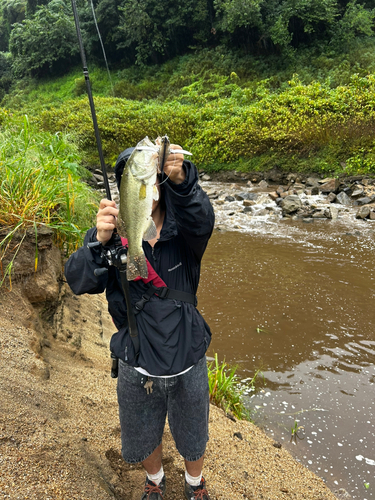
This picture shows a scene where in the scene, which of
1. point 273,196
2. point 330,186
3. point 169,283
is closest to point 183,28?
point 273,196

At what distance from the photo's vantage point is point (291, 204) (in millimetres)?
10727

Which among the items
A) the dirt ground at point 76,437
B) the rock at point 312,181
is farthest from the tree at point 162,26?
the dirt ground at point 76,437

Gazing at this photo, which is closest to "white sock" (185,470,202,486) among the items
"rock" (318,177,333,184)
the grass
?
the grass

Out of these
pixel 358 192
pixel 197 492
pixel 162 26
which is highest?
pixel 162 26

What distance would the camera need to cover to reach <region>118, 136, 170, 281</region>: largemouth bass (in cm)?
156

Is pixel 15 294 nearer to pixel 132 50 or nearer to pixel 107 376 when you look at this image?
pixel 107 376

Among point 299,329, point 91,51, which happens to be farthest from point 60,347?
point 91,51

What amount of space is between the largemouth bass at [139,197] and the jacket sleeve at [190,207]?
178mm

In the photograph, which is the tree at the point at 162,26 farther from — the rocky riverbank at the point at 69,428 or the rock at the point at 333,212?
the rocky riverbank at the point at 69,428

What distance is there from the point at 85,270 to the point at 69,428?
1.23m

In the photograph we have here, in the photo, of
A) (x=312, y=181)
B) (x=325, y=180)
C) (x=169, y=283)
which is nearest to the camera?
(x=169, y=283)

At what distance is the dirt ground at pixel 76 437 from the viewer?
6.27 ft

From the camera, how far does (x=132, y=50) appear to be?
32500mm

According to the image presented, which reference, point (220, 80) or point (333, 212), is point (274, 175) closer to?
point (333, 212)
